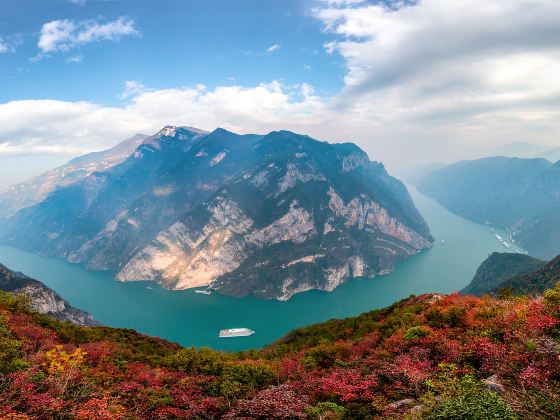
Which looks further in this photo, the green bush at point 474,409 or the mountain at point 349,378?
the mountain at point 349,378

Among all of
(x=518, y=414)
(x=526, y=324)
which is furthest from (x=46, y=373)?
(x=526, y=324)

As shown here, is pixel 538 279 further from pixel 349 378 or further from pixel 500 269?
pixel 349 378

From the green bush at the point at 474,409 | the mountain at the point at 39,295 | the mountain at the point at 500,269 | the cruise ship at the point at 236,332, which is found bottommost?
the cruise ship at the point at 236,332

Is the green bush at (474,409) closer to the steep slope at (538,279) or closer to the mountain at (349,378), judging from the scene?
the mountain at (349,378)

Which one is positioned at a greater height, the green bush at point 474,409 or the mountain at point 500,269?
the green bush at point 474,409

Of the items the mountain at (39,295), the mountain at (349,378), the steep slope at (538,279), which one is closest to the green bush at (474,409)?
the mountain at (349,378)

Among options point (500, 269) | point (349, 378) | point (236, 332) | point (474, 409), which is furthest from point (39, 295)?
point (500, 269)

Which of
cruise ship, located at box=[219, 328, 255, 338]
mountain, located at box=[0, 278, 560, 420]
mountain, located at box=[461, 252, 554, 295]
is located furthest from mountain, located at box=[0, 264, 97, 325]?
mountain, located at box=[461, 252, 554, 295]
